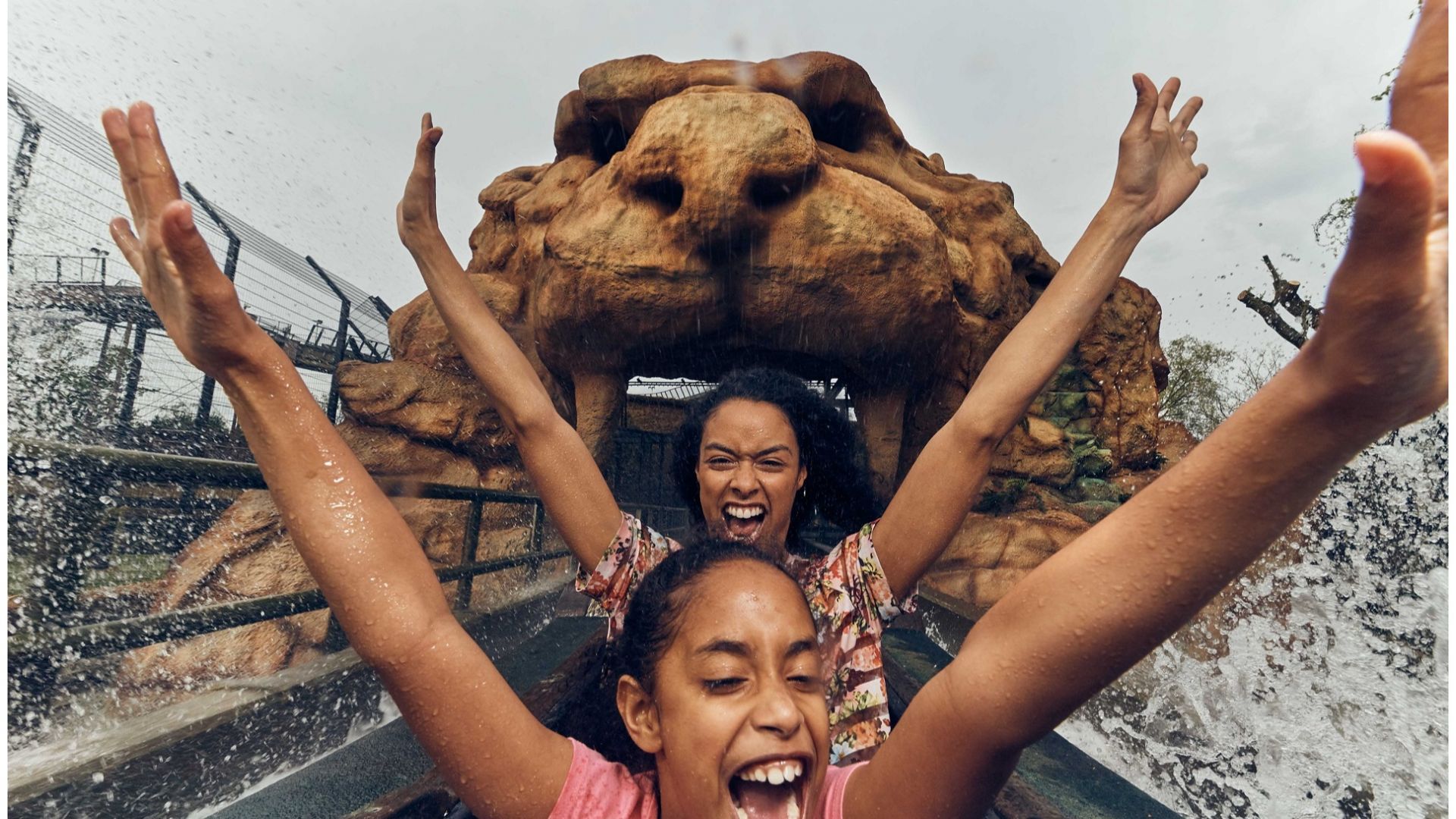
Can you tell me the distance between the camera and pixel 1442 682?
10.6 feet

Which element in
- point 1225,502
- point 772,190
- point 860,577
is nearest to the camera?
point 1225,502

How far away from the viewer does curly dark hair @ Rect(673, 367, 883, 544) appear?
194 centimetres

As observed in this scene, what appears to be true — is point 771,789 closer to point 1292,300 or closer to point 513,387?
point 513,387

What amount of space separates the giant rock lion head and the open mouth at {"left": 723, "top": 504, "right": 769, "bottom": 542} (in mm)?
3106

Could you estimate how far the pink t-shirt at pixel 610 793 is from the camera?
962 millimetres

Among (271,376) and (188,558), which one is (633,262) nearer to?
(271,376)

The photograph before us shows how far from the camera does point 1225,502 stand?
0.65 metres

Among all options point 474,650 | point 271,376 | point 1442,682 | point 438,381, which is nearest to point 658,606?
point 474,650

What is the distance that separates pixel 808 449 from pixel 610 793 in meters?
1.16

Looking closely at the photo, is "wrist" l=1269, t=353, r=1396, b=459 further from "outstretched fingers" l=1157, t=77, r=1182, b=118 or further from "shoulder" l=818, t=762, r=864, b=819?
"outstretched fingers" l=1157, t=77, r=1182, b=118

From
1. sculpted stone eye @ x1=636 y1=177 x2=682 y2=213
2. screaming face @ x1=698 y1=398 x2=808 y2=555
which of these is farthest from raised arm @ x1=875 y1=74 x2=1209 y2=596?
sculpted stone eye @ x1=636 y1=177 x2=682 y2=213

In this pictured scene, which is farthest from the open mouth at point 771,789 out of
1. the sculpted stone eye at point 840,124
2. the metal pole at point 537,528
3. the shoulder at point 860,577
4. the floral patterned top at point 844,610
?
the sculpted stone eye at point 840,124

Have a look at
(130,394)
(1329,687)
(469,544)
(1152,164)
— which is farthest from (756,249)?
(130,394)

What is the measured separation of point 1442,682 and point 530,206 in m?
6.94
